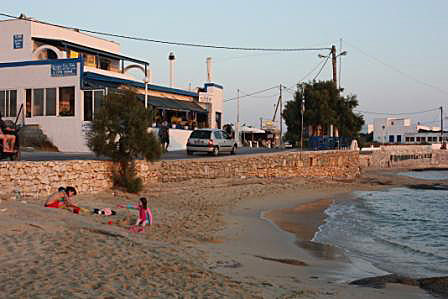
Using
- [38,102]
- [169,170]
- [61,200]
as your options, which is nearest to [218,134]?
[169,170]

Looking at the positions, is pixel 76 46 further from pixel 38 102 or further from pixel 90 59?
pixel 38 102

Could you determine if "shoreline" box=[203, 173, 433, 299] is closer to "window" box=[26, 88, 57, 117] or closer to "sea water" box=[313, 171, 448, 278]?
"sea water" box=[313, 171, 448, 278]

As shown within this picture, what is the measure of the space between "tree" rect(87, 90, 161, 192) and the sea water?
24.1ft

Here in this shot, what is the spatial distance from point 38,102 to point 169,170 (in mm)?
13518

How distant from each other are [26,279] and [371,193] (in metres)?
29.0

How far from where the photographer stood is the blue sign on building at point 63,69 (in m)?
31.3

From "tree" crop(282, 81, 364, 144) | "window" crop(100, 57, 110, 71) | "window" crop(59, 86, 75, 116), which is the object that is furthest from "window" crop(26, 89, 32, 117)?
"tree" crop(282, 81, 364, 144)

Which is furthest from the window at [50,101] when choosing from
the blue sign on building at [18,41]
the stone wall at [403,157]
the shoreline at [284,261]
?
→ the stone wall at [403,157]

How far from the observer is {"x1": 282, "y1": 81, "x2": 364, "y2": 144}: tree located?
46219 mm

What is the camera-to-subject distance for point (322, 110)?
4603 cm

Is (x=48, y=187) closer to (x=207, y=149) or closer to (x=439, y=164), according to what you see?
(x=207, y=149)

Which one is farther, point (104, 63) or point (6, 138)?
point (104, 63)

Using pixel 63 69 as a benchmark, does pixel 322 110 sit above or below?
below

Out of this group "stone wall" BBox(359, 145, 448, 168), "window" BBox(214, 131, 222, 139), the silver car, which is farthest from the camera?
"stone wall" BBox(359, 145, 448, 168)
